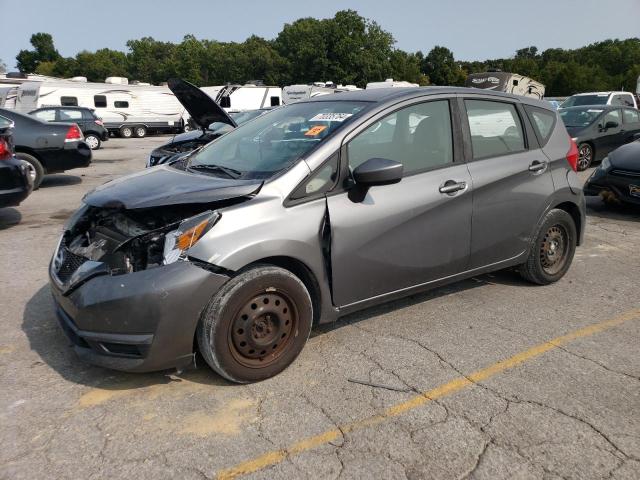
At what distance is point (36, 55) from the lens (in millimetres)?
119500

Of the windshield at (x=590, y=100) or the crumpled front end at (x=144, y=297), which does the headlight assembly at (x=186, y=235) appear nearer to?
the crumpled front end at (x=144, y=297)

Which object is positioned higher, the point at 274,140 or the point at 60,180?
the point at 274,140

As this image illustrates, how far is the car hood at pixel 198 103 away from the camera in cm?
594

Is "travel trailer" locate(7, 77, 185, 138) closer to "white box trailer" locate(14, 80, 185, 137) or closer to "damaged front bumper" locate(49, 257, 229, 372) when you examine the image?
"white box trailer" locate(14, 80, 185, 137)

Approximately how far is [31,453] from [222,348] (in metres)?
1.01

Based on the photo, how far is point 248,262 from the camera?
2.94 m

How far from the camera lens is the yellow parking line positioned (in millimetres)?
2420

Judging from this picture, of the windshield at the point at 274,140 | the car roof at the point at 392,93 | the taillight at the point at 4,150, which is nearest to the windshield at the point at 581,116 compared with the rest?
the car roof at the point at 392,93

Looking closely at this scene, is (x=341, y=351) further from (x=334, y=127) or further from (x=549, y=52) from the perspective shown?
(x=549, y=52)

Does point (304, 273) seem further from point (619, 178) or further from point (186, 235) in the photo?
point (619, 178)

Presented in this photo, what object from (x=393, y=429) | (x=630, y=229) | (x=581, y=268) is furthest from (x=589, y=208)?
(x=393, y=429)

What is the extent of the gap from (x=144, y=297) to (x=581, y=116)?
42.0ft

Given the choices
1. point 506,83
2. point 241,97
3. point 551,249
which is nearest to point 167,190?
point 551,249

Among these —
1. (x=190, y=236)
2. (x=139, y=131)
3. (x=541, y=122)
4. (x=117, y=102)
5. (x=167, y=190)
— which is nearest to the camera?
(x=190, y=236)
